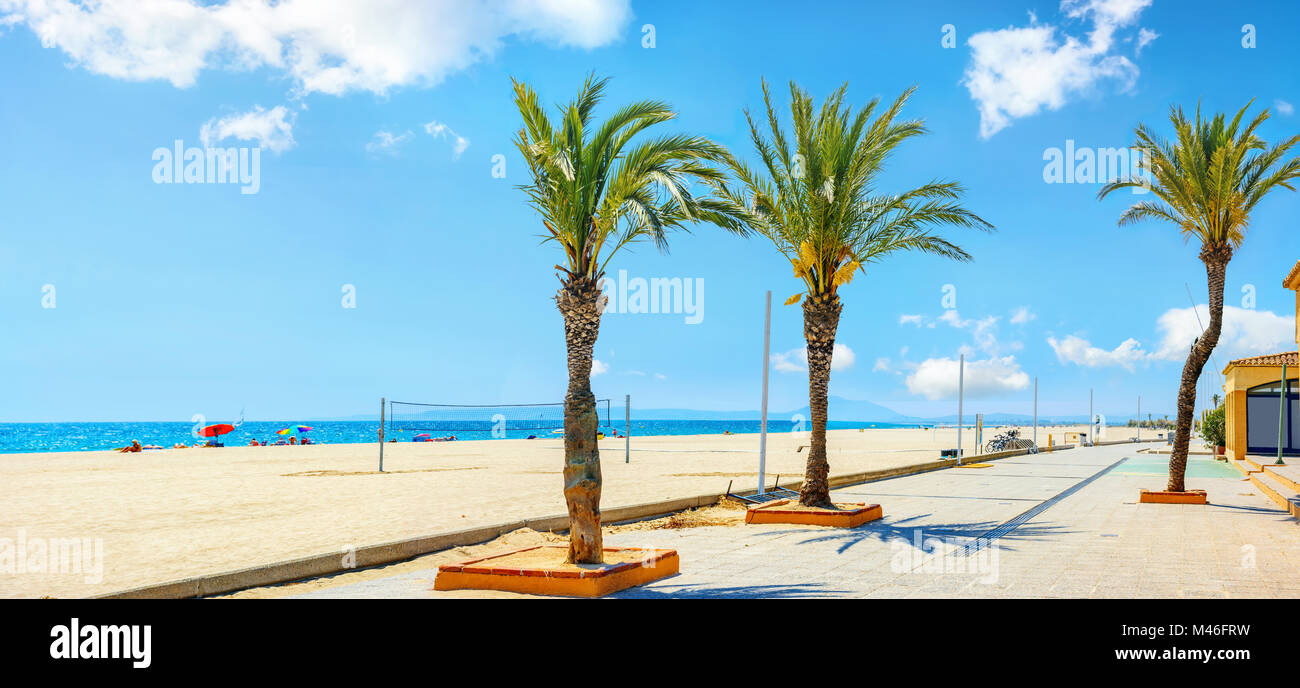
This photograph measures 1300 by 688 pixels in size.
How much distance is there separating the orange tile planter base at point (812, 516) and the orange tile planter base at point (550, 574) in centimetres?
499

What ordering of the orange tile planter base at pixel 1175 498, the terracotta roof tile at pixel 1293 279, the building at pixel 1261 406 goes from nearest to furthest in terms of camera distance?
the orange tile planter base at pixel 1175 498 < the terracotta roof tile at pixel 1293 279 < the building at pixel 1261 406

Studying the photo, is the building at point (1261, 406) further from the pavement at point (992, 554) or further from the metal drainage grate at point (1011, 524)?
the pavement at point (992, 554)

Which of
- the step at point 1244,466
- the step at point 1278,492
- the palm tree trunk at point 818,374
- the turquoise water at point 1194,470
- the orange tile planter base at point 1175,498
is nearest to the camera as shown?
the palm tree trunk at point 818,374

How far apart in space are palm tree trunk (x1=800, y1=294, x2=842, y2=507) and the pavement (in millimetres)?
946

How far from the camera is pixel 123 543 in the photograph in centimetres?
1056

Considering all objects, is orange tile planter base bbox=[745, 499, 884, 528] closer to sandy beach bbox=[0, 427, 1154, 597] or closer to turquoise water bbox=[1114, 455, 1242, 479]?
sandy beach bbox=[0, 427, 1154, 597]

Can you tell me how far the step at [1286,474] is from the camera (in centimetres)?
1848

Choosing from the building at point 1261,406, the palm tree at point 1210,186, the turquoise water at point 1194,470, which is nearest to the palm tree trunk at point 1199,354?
the palm tree at point 1210,186

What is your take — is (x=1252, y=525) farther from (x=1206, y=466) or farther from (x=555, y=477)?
(x=1206, y=466)

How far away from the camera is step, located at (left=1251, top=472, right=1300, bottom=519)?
14611mm

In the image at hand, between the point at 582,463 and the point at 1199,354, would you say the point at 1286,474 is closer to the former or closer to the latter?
the point at 1199,354

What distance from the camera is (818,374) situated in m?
13.7
